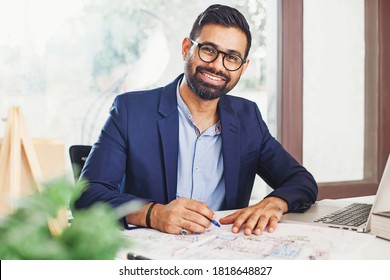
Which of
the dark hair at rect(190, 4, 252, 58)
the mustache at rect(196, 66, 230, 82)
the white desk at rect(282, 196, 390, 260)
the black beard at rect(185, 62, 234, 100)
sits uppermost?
the dark hair at rect(190, 4, 252, 58)

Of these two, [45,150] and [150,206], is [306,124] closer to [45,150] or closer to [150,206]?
[45,150]

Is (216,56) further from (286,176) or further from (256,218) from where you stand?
(256,218)

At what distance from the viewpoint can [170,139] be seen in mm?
1789

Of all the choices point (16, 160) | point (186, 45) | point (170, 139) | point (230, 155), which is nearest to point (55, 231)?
point (16, 160)

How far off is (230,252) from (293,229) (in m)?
0.32

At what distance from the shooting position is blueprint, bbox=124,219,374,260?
3.41 ft

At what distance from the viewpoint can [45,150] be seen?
207 centimetres

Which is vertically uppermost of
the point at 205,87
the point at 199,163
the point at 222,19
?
the point at 222,19

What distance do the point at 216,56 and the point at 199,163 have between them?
408 millimetres

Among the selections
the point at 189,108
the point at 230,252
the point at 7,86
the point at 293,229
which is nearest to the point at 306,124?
the point at 189,108

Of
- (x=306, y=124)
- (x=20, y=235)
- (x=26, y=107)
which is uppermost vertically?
(x=20, y=235)

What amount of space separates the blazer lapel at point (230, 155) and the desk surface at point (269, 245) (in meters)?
0.53

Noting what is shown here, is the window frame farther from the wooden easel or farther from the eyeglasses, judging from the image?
the wooden easel

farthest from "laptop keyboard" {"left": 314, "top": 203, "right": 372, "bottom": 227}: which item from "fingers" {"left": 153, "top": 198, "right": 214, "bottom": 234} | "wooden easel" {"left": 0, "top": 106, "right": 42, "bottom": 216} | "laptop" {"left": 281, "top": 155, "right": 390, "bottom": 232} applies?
"wooden easel" {"left": 0, "top": 106, "right": 42, "bottom": 216}
